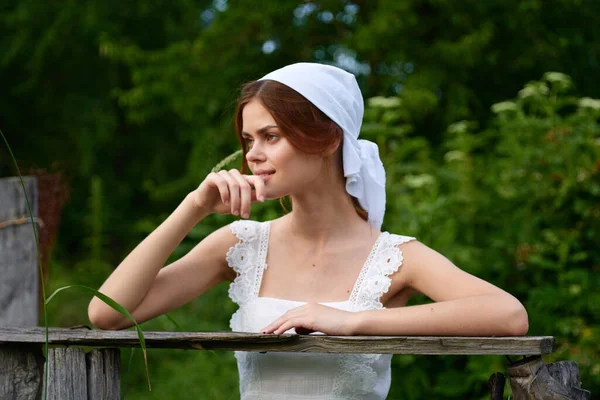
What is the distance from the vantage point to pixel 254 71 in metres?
8.24

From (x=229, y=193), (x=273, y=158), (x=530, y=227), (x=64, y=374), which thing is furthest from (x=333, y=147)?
(x=530, y=227)

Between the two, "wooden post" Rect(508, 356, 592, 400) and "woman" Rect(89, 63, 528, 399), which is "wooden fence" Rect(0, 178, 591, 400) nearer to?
"wooden post" Rect(508, 356, 592, 400)

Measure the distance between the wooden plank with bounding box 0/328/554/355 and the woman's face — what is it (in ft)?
1.93

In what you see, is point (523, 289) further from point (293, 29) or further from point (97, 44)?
point (97, 44)

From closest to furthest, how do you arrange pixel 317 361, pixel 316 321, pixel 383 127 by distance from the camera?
1. pixel 316 321
2. pixel 317 361
3. pixel 383 127

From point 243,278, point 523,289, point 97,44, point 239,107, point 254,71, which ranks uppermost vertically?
point 97,44

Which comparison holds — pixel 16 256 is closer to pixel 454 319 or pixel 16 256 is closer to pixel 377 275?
pixel 377 275

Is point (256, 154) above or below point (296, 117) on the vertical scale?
below

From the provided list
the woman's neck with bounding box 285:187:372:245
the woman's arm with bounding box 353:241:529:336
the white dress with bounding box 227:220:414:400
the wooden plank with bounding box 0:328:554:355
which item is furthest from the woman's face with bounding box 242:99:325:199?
the wooden plank with bounding box 0:328:554:355

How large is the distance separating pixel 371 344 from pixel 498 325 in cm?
44

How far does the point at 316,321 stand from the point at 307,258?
1.79 feet

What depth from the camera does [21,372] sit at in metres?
2.11

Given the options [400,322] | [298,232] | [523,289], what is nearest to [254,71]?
[523,289]

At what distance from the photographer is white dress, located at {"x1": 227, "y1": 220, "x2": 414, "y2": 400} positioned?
8.49ft
